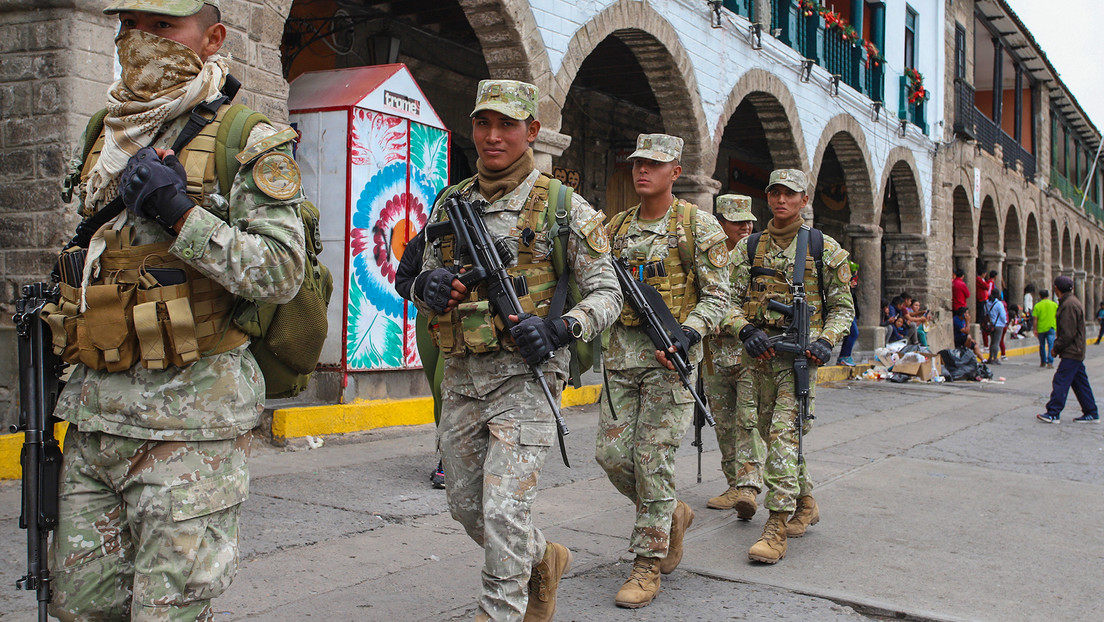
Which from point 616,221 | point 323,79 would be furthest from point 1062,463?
point 323,79

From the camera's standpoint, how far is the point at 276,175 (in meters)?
2.29

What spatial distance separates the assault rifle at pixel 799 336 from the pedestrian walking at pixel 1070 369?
6753 millimetres

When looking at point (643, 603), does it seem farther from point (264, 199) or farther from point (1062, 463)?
point (1062, 463)

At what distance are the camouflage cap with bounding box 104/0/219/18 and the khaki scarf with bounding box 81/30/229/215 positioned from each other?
6 cm

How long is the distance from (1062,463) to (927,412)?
3169mm

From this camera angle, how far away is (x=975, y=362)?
51.2 feet

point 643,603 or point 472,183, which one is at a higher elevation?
point 472,183

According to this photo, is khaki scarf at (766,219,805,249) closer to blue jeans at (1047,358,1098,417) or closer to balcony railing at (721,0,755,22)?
blue jeans at (1047,358,1098,417)

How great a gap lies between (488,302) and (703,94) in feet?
30.7

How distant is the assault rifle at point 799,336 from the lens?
15.8 feet

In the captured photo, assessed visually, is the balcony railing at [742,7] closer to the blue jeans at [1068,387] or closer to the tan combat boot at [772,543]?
the blue jeans at [1068,387]

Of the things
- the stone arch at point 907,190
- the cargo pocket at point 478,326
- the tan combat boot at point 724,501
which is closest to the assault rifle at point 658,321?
the cargo pocket at point 478,326

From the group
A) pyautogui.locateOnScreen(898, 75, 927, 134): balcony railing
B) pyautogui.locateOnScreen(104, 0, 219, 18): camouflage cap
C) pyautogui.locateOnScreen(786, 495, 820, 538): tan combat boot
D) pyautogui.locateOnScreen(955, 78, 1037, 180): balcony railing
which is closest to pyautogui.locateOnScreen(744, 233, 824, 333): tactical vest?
pyautogui.locateOnScreen(786, 495, 820, 538): tan combat boot

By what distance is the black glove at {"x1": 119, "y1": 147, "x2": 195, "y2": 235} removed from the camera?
2.09 metres
